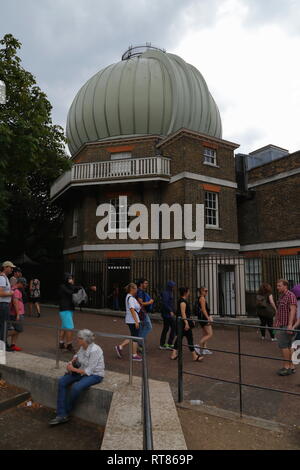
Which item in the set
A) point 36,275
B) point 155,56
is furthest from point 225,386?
point 155,56

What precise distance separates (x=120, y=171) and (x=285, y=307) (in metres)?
13.5

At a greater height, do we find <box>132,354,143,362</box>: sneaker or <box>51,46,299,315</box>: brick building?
<box>51,46,299,315</box>: brick building

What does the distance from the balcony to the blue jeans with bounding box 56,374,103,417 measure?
13.4m

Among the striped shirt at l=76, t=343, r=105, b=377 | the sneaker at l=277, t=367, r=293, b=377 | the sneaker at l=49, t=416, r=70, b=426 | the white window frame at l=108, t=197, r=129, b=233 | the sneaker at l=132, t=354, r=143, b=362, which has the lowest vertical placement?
the sneaker at l=49, t=416, r=70, b=426

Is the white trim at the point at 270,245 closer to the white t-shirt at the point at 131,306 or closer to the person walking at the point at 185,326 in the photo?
the person walking at the point at 185,326

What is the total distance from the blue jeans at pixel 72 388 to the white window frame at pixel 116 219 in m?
13.3

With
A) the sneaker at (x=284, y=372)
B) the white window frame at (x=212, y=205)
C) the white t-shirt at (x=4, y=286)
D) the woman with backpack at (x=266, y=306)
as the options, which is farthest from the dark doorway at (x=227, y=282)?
the white t-shirt at (x=4, y=286)

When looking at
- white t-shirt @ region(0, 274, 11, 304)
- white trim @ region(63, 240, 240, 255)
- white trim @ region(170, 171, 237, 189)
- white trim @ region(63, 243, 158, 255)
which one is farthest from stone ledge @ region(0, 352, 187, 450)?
white trim @ region(170, 171, 237, 189)

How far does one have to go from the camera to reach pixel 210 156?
18.0 m

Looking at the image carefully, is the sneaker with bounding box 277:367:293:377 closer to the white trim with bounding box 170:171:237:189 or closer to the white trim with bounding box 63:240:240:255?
the white trim with bounding box 63:240:240:255

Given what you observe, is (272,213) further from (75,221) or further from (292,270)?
(75,221)

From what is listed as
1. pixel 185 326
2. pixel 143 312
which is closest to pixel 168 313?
pixel 143 312

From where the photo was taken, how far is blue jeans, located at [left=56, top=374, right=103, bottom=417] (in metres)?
4.63
